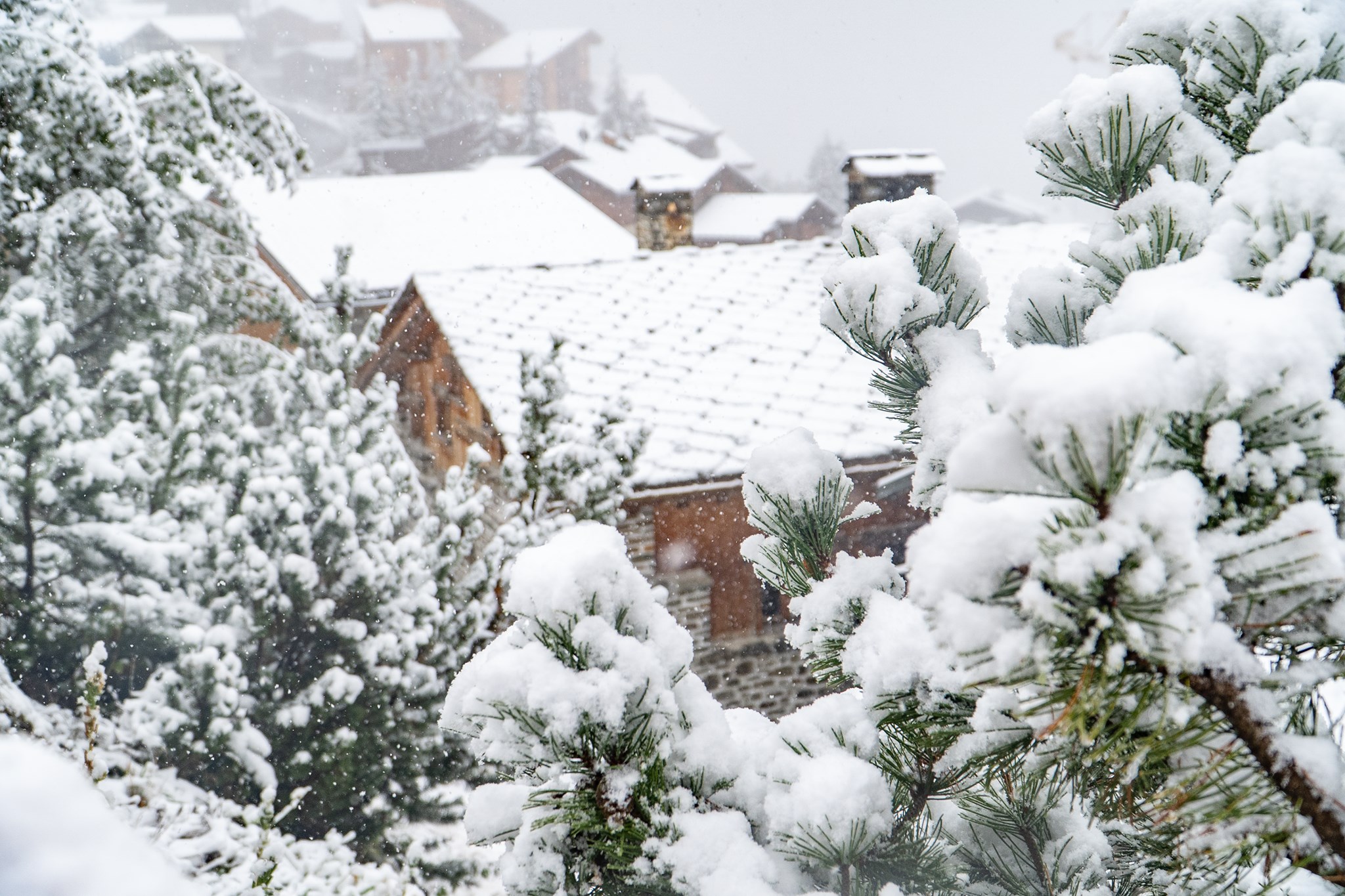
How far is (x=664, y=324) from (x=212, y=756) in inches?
233

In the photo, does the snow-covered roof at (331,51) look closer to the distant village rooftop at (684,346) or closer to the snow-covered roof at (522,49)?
the snow-covered roof at (522,49)

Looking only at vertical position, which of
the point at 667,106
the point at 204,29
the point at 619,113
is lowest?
the point at 619,113

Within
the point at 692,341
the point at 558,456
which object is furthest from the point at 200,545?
the point at 692,341

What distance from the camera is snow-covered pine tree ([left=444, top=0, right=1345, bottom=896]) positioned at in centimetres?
82

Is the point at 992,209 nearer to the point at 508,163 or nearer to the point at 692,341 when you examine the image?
the point at 508,163

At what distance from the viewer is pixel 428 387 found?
12.0 meters

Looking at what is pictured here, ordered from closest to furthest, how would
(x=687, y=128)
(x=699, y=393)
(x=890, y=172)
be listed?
(x=699, y=393) < (x=890, y=172) < (x=687, y=128)

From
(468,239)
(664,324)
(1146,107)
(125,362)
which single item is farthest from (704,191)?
(1146,107)

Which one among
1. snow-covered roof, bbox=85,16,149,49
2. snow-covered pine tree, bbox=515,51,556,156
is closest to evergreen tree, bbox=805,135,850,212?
snow-covered pine tree, bbox=515,51,556,156

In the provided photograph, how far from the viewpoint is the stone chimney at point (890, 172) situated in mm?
11031

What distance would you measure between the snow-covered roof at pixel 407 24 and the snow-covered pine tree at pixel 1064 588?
7431 centimetres

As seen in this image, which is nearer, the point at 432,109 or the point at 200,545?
the point at 200,545

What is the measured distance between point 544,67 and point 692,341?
70.5 m

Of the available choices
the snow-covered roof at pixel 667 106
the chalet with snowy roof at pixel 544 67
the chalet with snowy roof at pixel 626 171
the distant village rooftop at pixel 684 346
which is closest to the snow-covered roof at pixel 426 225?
the chalet with snowy roof at pixel 626 171
